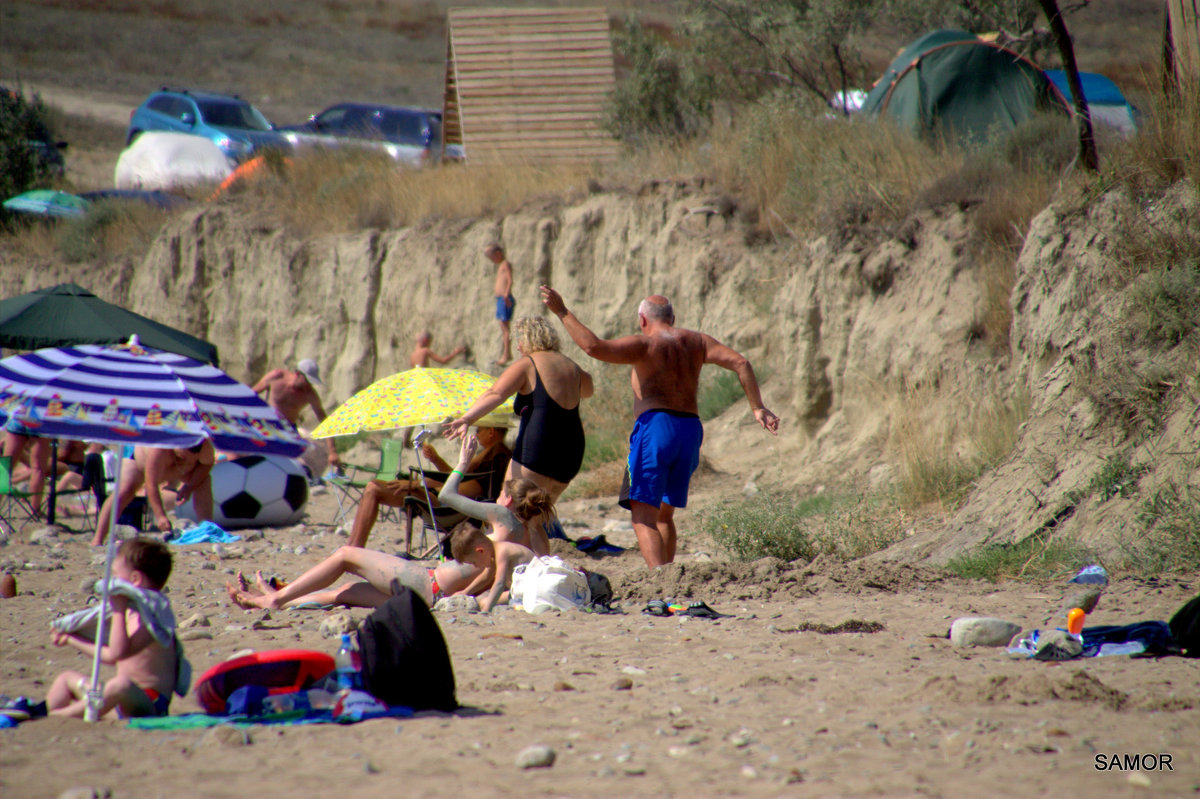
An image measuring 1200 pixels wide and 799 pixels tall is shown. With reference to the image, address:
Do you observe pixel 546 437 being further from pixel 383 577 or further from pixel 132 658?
pixel 132 658

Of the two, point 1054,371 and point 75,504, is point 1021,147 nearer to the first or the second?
point 1054,371

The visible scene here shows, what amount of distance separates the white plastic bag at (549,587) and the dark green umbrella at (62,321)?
708cm

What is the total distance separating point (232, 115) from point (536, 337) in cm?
2151

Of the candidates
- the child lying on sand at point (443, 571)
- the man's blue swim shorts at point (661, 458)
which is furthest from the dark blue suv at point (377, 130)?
the child lying on sand at point (443, 571)

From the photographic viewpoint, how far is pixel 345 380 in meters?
18.4

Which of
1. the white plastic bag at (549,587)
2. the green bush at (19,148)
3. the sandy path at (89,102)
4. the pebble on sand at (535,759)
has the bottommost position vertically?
the white plastic bag at (549,587)

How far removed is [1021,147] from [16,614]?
9.92 metres

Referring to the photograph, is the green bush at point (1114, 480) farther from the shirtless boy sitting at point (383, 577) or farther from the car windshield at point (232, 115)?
the car windshield at point (232, 115)

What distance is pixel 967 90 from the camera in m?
13.3

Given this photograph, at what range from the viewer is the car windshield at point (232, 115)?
25.4 m

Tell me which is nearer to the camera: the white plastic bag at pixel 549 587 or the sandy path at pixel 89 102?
the white plastic bag at pixel 549 587

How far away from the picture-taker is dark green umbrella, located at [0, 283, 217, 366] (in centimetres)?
1116

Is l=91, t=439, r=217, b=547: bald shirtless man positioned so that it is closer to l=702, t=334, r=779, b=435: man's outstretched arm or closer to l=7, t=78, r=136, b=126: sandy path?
l=702, t=334, r=779, b=435: man's outstretched arm

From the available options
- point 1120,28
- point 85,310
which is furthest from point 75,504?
point 1120,28
